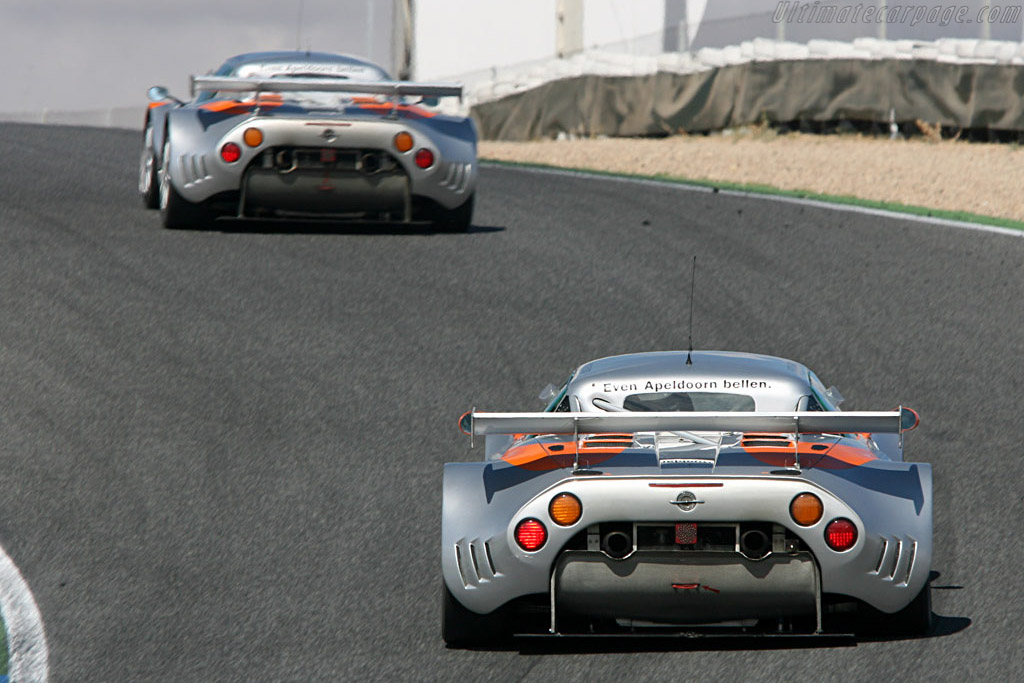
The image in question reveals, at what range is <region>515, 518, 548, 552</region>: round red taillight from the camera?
501cm

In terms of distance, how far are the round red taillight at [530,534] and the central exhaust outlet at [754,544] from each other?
62 centimetres

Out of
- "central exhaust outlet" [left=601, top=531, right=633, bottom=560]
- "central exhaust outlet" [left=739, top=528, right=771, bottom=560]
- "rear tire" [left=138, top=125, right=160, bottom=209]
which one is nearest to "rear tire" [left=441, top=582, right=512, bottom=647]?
"central exhaust outlet" [left=601, top=531, right=633, bottom=560]

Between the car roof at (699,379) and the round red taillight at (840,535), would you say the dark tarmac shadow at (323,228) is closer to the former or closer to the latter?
the car roof at (699,379)

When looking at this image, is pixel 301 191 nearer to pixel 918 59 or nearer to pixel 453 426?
pixel 453 426

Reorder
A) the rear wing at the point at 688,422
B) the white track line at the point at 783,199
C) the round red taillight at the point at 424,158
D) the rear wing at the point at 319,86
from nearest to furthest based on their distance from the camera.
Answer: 1. the rear wing at the point at 688,422
2. the rear wing at the point at 319,86
3. the round red taillight at the point at 424,158
4. the white track line at the point at 783,199

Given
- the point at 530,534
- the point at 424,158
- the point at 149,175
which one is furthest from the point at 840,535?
the point at 149,175

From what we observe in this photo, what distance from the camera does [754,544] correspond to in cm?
498

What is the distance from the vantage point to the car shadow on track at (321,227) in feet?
40.3

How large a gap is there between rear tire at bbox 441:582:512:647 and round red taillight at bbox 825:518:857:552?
109cm

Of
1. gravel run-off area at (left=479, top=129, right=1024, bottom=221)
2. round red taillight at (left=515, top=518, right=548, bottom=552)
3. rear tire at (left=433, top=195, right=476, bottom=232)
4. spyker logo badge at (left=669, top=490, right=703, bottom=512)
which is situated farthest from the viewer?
gravel run-off area at (left=479, top=129, right=1024, bottom=221)

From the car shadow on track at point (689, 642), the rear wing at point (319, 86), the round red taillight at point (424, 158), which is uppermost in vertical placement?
the rear wing at point (319, 86)

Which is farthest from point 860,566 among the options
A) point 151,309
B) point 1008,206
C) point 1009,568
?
point 1008,206

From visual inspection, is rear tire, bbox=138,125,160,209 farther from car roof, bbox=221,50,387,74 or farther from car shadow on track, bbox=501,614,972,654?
car shadow on track, bbox=501,614,972,654

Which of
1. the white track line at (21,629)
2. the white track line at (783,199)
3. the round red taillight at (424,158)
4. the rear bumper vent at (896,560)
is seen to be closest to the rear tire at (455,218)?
the round red taillight at (424,158)
